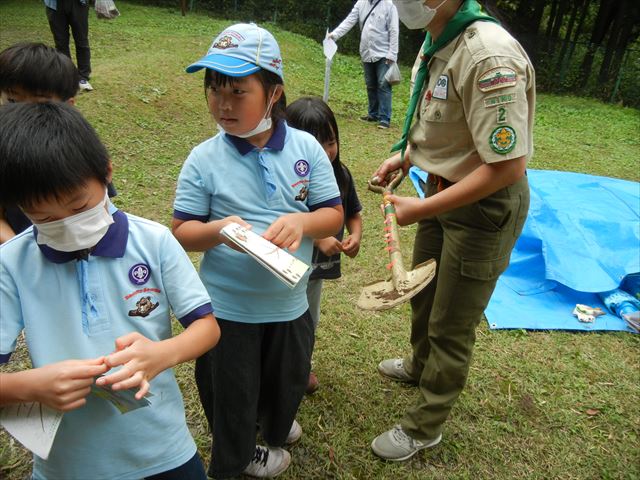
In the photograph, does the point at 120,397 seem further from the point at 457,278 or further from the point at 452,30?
the point at 452,30

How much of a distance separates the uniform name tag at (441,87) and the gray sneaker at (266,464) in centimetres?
157

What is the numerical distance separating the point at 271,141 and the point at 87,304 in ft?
2.49

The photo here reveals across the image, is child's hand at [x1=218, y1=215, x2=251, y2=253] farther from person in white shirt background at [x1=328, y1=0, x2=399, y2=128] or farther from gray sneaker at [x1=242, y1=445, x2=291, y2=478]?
person in white shirt background at [x1=328, y1=0, x2=399, y2=128]

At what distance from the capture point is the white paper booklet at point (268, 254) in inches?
50.2

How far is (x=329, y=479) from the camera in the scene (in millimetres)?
2080

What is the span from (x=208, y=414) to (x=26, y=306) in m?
1.04

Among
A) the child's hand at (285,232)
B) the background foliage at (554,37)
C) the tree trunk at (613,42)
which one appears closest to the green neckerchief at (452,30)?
the child's hand at (285,232)

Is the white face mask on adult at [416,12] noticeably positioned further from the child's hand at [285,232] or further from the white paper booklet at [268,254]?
the white paper booklet at [268,254]

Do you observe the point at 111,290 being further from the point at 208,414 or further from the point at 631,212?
the point at 631,212

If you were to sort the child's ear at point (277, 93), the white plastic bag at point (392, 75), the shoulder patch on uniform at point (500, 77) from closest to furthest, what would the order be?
the shoulder patch on uniform at point (500, 77) < the child's ear at point (277, 93) < the white plastic bag at point (392, 75)

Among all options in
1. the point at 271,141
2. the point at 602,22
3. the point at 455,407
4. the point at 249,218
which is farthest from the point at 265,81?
the point at 602,22

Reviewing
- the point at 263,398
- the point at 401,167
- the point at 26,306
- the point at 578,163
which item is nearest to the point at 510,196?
the point at 401,167

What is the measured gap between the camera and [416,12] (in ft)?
5.45

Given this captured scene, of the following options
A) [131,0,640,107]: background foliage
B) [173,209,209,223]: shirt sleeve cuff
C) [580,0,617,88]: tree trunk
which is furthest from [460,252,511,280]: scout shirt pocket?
[580,0,617,88]: tree trunk
